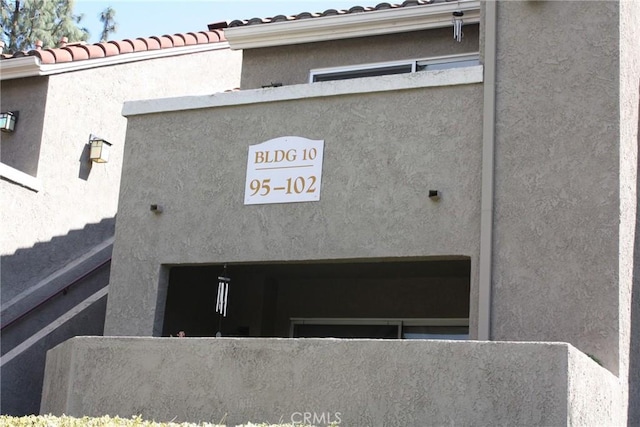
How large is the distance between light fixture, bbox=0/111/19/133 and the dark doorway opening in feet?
13.5

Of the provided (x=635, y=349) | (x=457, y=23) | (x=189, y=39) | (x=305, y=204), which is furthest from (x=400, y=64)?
(x=189, y=39)

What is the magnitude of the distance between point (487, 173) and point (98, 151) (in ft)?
26.6

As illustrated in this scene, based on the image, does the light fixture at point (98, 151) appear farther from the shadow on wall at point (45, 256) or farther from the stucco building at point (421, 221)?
the stucco building at point (421, 221)

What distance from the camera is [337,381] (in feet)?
29.1

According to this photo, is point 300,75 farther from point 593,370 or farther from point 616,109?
point 593,370

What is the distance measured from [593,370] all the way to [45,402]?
20.0ft

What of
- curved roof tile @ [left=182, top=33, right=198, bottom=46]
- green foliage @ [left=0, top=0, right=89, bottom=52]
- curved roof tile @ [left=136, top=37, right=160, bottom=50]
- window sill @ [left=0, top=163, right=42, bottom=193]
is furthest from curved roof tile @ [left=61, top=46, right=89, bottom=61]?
green foliage @ [left=0, top=0, right=89, bottom=52]

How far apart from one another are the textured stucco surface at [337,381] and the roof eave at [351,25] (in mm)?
5896

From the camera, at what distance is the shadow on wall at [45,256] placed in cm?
1469

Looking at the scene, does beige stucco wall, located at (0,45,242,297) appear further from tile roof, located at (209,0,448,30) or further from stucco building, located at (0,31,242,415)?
tile roof, located at (209,0,448,30)

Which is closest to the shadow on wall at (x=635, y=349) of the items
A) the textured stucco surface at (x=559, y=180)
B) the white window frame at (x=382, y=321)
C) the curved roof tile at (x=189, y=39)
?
the textured stucco surface at (x=559, y=180)

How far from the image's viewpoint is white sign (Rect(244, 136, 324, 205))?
37.7 feet

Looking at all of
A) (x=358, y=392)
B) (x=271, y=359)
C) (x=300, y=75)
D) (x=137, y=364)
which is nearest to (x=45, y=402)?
(x=137, y=364)

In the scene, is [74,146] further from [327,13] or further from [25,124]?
[327,13]
